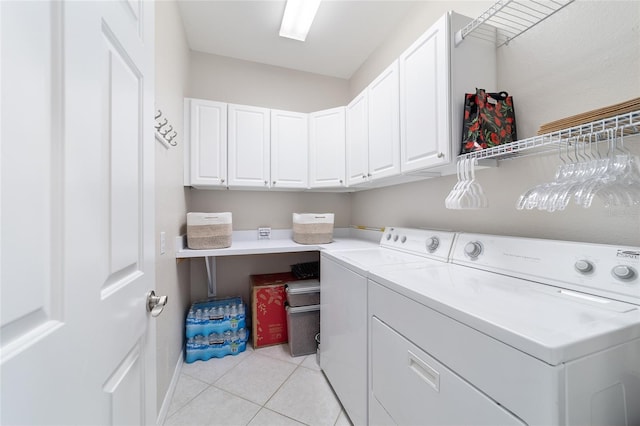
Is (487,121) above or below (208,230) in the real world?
above

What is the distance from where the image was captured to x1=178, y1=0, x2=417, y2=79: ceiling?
196cm

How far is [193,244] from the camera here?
2.00 m

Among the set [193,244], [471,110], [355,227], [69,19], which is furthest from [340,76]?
[69,19]

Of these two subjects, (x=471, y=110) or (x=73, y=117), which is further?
(x=471, y=110)

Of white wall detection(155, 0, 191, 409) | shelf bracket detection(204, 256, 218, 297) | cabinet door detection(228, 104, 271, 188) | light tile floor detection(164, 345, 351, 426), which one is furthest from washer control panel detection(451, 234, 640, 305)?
shelf bracket detection(204, 256, 218, 297)

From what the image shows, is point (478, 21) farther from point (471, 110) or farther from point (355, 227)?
point (355, 227)

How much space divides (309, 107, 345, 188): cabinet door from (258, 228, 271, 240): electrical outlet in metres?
0.69

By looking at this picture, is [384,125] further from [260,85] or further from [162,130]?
[260,85]

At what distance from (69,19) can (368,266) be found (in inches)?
51.2

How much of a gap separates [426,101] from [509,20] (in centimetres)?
49

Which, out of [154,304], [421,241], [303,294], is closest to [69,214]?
[154,304]

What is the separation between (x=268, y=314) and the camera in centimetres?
225

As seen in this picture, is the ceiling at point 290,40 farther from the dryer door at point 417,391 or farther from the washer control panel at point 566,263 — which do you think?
the dryer door at point 417,391

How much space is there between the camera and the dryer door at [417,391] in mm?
673
